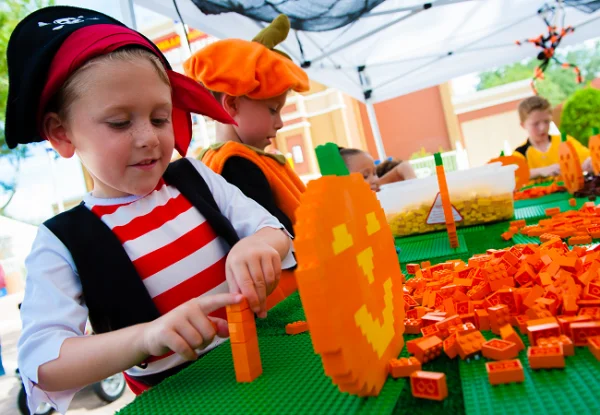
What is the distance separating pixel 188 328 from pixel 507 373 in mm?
310

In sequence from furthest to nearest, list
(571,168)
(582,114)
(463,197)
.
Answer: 1. (582,114)
2. (571,168)
3. (463,197)

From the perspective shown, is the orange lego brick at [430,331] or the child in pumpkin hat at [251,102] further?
the child in pumpkin hat at [251,102]

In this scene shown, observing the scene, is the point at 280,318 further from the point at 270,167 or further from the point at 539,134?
the point at 539,134

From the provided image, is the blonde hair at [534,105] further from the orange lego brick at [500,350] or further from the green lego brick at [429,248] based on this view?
the orange lego brick at [500,350]

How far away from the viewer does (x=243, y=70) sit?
1052mm

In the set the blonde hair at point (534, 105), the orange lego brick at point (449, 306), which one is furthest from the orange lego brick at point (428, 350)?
the blonde hair at point (534, 105)

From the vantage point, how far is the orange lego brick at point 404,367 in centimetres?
40

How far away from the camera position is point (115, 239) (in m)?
0.65

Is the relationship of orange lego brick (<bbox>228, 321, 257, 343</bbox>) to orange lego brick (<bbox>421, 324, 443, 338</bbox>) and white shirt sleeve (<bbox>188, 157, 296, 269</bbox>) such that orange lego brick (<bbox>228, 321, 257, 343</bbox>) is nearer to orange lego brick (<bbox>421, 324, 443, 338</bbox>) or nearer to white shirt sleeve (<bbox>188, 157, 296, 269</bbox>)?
orange lego brick (<bbox>421, 324, 443, 338</bbox>)

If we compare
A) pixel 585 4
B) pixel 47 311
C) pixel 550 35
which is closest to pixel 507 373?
pixel 47 311

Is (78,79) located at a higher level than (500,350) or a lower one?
higher

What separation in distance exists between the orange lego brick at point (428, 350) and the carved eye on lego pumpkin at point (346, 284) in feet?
0.09

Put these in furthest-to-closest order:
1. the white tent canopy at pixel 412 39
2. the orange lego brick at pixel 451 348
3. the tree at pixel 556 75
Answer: the tree at pixel 556 75 → the white tent canopy at pixel 412 39 → the orange lego brick at pixel 451 348

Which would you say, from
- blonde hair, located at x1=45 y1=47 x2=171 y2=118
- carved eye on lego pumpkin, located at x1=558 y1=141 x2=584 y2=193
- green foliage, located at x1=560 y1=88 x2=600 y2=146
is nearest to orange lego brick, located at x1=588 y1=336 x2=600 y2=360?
blonde hair, located at x1=45 y1=47 x2=171 y2=118
